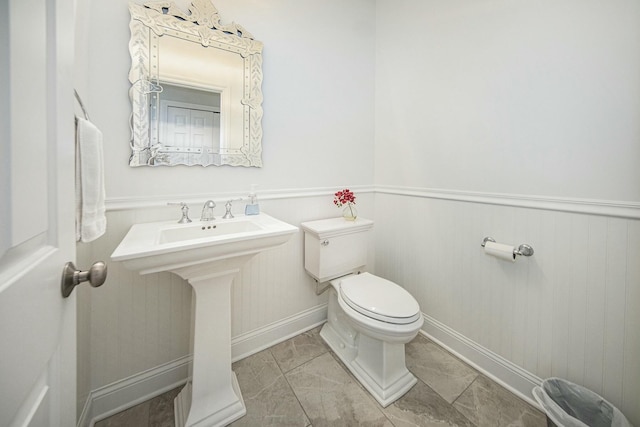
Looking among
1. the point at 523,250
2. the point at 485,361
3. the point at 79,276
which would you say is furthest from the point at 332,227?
the point at 79,276

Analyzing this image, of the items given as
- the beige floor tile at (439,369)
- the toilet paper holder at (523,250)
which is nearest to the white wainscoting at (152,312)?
the beige floor tile at (439,369)

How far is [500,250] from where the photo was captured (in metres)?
1.36

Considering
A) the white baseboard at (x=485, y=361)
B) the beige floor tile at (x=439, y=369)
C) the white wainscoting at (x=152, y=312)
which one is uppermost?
the white wainscoting at (x=152, y=312)

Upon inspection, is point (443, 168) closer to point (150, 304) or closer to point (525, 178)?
point (525, 178)

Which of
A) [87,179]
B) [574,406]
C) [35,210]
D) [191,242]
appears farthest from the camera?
[574,406]

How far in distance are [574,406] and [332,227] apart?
1.43 meters

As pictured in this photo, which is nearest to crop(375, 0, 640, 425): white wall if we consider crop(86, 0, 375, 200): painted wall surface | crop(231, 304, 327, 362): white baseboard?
crop(86, 0, 375, 200): painted wall surface

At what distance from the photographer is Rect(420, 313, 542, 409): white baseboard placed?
136cm

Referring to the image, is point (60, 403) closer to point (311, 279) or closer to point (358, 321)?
point (358, 321)

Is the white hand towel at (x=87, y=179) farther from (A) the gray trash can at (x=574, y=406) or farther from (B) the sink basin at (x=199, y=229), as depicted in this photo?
(A) the gray trash can at (x=574, y=406)

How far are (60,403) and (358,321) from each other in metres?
1.10

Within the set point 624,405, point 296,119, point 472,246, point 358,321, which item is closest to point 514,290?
point 472,246

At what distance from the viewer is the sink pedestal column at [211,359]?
1177mm

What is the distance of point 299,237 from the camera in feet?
5.97
